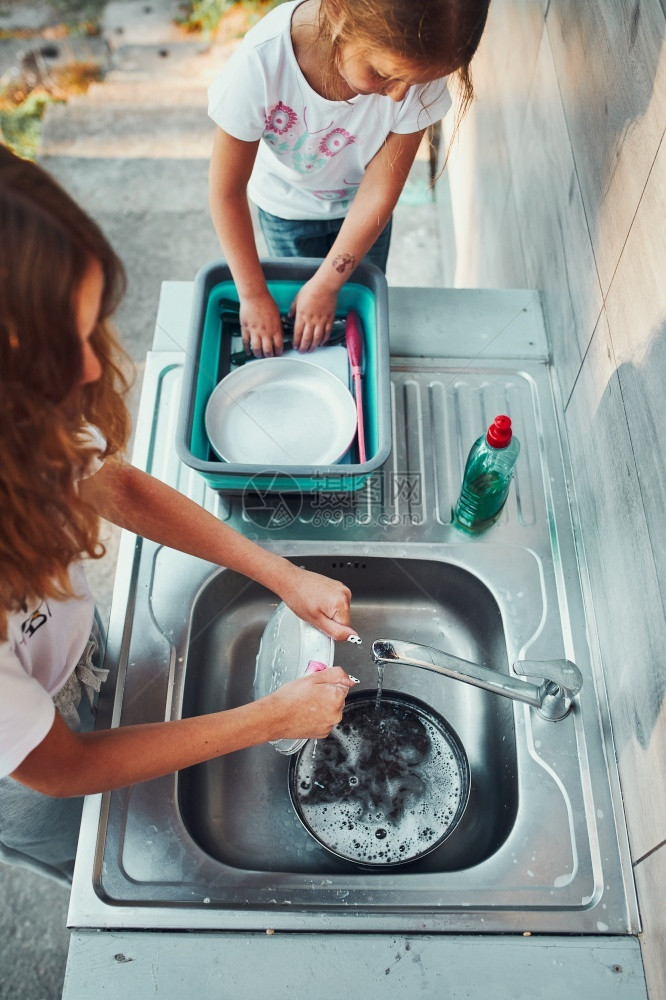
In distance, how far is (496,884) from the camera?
0.85m

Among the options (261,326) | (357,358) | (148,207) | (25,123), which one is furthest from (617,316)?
(25,123)

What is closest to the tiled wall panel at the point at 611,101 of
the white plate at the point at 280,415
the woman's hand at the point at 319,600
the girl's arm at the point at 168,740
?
the white plate at the point at 280,415

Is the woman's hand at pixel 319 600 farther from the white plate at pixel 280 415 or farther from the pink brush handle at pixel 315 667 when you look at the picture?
the white plate at pixel 280 415

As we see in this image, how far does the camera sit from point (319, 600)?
941 millimetres

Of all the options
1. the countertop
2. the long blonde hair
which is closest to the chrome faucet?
the countertop

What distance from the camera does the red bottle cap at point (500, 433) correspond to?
0.92 metres

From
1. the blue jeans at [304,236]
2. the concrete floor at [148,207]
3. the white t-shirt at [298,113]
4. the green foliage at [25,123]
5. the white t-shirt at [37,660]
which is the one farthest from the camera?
the green foliage at [25,123]

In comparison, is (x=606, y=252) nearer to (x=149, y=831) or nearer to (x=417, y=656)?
(x=417, y=656)

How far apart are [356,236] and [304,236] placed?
12.5 inches

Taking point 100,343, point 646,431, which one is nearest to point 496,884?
point 646,431

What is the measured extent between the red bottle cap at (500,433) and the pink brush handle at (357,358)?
0.20 meters

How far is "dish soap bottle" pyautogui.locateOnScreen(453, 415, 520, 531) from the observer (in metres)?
0.99

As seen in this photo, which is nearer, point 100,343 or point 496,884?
point 100,343

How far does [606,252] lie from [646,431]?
0.28m
